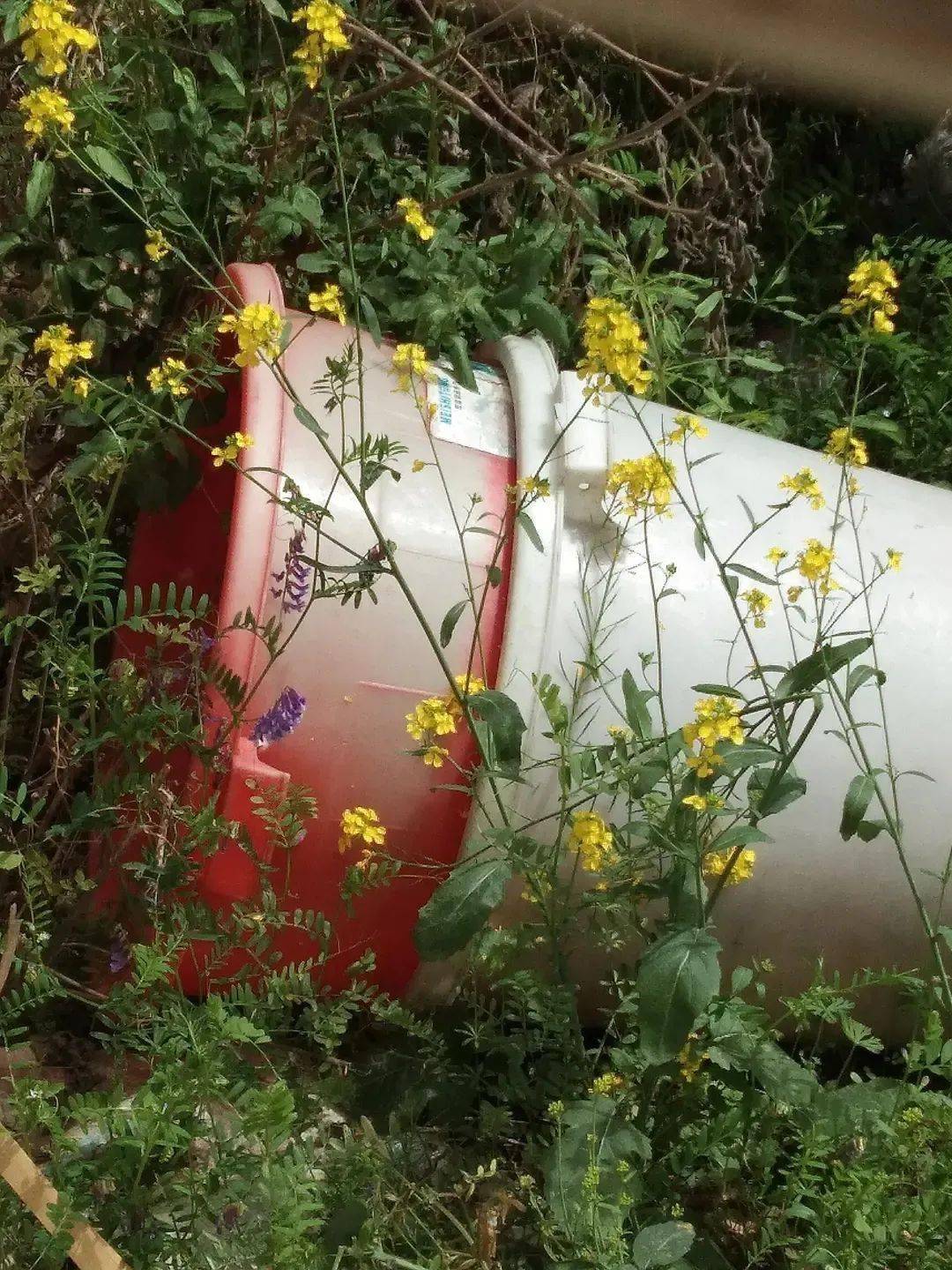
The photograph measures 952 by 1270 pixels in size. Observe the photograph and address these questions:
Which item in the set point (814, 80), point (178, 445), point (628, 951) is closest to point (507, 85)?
point (178, 445)

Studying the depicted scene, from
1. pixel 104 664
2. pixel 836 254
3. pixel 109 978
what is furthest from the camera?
pixel 836 254

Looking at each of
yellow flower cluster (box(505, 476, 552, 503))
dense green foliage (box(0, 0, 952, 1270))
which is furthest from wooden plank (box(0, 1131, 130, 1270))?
yellow flower cluster (box(505, 476, 552, 503))

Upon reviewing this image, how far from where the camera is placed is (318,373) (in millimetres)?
1256

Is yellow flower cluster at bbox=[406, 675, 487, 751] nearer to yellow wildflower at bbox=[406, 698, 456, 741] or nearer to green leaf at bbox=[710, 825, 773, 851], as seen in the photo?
yellow wildflower at bbox=[406, 698, 456, 741]

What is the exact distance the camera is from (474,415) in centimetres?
131

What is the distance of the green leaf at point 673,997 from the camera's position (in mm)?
952

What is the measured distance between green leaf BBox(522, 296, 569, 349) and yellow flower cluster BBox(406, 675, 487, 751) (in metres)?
0.56

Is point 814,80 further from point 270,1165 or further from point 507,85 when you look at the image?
point 507,85

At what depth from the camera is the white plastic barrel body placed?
4.02 feet

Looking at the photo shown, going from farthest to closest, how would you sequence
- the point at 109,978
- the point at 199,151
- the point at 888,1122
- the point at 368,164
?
the point at 368,164 → the point at 199,151 → the point at 109,978 → the point at 888,1122

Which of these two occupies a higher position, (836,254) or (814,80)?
(836,254)

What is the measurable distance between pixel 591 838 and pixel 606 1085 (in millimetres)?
258

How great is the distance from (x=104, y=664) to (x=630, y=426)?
731 mm

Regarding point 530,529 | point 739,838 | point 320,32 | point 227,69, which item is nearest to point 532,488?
point 530,529
